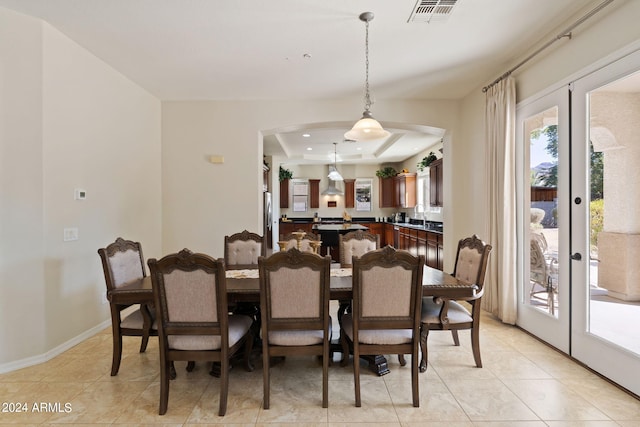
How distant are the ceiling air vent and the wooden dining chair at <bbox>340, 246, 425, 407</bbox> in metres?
1.95

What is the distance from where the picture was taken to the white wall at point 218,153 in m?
4.63

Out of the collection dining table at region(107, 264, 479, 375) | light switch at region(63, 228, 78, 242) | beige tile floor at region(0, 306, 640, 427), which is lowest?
beige tile floor at region(0, 306, 640, 427)

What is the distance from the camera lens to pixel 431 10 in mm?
2578

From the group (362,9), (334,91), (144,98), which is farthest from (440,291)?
(144,98)

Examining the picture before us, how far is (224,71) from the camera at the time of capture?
145 inches

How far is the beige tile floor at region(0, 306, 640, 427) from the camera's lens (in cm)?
197

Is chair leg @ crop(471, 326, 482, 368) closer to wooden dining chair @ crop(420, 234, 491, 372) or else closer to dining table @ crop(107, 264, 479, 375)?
wooden dining chair @ crop(420, 234, 491, 372)

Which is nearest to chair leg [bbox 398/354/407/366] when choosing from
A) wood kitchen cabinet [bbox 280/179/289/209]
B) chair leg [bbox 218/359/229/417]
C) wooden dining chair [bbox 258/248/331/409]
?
wooden dining chair [bbox 258/248/331/409]

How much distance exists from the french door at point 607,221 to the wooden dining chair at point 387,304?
5.01 feet

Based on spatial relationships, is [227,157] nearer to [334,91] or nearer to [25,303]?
[334,91]

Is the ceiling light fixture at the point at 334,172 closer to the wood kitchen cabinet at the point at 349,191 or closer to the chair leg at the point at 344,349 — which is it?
the wood kitchen cabinet at the point at 349,191

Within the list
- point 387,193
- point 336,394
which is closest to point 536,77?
point 336,394

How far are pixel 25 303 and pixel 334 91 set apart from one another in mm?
3889

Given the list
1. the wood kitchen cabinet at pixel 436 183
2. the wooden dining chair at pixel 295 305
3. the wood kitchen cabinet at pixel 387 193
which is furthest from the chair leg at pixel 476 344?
the wood kitchen cabinet at pixel 387 193
